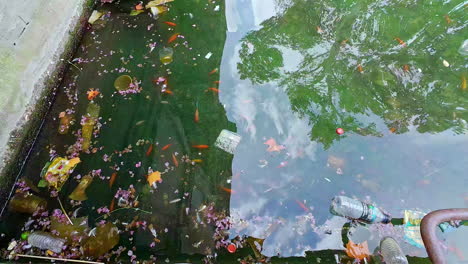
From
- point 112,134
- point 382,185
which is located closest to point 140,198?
point 112,134

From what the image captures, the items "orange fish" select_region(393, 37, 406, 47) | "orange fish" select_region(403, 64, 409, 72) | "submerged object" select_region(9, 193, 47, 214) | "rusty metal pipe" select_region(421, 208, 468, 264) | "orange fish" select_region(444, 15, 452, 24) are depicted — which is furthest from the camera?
"orange fish" select_region(444, 15, 452, 24)

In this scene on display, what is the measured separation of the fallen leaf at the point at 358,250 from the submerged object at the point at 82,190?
2.38 meters

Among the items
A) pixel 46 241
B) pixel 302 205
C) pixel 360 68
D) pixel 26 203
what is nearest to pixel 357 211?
pixel 302 205

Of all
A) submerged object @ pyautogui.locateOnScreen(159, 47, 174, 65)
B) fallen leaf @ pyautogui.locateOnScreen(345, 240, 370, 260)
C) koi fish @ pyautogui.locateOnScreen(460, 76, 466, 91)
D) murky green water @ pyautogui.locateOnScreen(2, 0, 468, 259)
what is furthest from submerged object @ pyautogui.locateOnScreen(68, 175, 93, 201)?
koi fish @ pyautogui.locateOnScreen(460, 76, 466, 91)

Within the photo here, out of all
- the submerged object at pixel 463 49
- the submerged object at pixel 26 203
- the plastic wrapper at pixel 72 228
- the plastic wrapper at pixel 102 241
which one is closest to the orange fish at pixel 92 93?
the submerged object at pixel 26 203

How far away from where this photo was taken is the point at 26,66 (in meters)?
3.39

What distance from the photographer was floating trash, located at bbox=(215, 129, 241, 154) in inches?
126

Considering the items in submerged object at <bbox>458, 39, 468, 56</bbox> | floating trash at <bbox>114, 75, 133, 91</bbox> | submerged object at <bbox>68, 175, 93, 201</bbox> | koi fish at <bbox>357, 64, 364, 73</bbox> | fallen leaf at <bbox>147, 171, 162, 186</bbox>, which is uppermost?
submerged object at <bbox>458, 39, 468, 56</bbox>

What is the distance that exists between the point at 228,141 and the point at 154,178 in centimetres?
81

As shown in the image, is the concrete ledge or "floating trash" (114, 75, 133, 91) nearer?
the concrete ledge

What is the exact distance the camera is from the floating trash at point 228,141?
126 inches

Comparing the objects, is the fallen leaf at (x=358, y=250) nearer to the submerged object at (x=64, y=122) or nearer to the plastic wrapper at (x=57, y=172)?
the plastic wrapper at (x=57, y=172)

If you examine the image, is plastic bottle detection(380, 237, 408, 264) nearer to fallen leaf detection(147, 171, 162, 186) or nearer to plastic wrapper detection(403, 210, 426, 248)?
plastic wrapper detection(403, 210, 426, 248)

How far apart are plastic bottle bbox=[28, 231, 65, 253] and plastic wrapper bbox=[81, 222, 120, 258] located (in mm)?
203
